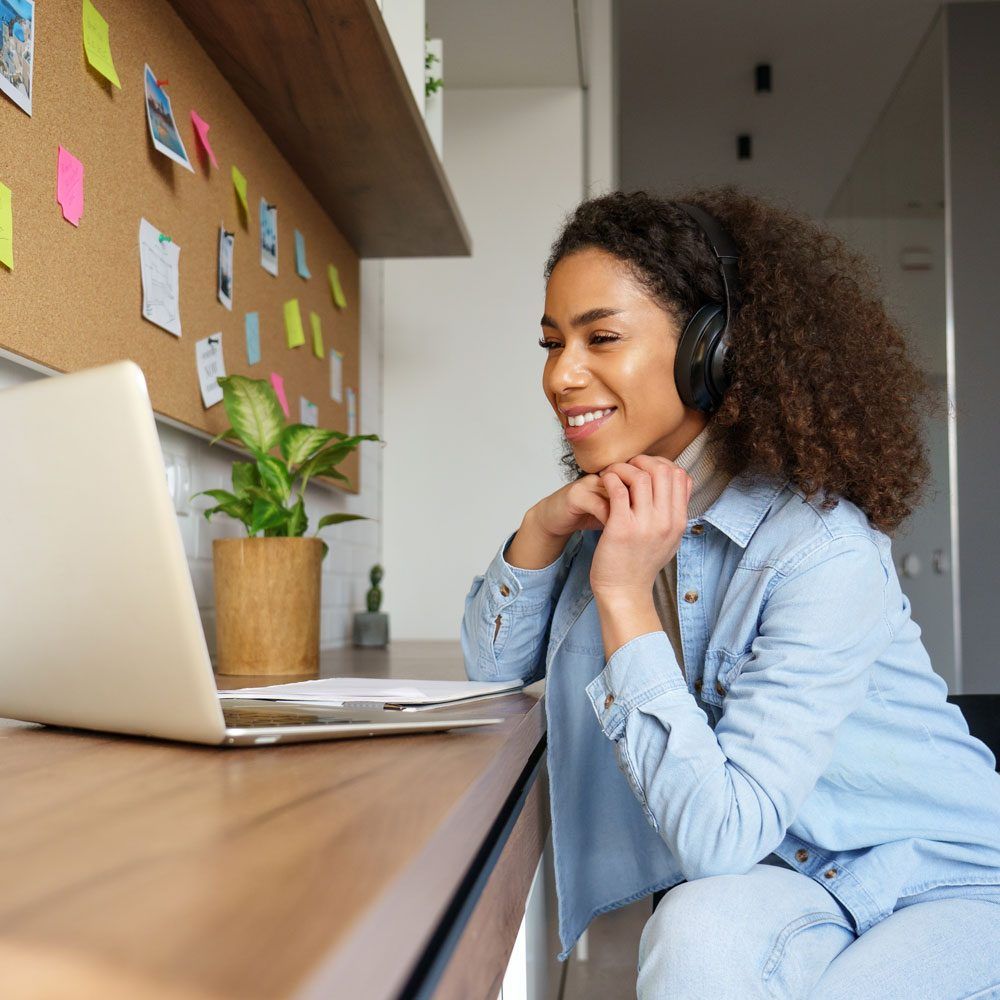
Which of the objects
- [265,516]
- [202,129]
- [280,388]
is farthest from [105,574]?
[280,388]

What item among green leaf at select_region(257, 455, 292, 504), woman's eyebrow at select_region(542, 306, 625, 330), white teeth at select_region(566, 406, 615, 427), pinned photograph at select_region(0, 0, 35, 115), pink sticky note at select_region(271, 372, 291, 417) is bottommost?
green leaf at select_region(257, 455, 292, 504)

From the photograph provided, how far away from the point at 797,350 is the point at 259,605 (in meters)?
0.72

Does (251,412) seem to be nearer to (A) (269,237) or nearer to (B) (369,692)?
(A) (269,237)

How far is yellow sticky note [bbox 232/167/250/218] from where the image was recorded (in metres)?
1.61

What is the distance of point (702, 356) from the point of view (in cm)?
108

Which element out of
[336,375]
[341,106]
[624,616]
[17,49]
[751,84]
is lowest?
[624,616]

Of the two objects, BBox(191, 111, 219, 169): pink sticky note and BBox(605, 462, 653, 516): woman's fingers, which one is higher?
BBox(191, 111, 219, 169): pink sticky note

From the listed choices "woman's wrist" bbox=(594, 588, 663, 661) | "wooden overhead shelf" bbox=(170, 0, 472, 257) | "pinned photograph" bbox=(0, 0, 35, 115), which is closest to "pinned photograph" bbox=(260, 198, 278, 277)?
"wooden overhead shelf" bbox=(170, 0, 472, 257)

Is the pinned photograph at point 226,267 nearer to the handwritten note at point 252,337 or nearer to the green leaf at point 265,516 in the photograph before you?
the handwritten note at point 252,337

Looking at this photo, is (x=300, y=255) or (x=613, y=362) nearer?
Answer: (x=613, y=362)

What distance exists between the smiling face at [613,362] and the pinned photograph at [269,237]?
79 cm

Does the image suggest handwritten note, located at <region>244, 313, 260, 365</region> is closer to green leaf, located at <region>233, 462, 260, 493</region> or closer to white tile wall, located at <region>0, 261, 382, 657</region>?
white tile wall, located at <region>0, 261, 382, 657</region>

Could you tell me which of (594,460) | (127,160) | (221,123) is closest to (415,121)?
(221,123)

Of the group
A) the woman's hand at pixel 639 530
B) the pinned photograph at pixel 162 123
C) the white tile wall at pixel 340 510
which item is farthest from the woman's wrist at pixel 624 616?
the pinned photograph at pixel 162 123
